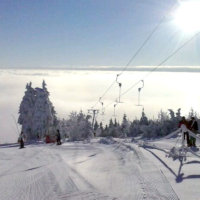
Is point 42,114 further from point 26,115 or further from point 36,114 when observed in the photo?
point 26,115

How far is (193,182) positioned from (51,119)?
184 feet

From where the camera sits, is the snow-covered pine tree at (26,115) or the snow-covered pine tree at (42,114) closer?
the snow-covered pine tree at (42,114)

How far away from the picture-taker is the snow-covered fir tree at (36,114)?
210ft

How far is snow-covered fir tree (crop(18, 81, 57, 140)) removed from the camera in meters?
64.1

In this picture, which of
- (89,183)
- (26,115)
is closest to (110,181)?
(89,183)

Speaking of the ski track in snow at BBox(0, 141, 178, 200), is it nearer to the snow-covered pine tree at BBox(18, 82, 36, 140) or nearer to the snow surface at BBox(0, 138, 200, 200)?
the snow surface at BBox(0, 138, 200, 200)

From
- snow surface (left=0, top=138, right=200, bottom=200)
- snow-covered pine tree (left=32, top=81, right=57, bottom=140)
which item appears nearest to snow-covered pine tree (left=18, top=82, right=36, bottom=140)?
snow-covered pine tree (left=32, top=81, right=57, bottom=140)

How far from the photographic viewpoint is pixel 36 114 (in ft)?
210

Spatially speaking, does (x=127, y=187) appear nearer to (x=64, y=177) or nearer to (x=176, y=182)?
(x=176, y=182)

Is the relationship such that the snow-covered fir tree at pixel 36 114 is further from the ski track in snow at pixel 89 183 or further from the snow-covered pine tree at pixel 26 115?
the ski track in snow at pixel 89 183

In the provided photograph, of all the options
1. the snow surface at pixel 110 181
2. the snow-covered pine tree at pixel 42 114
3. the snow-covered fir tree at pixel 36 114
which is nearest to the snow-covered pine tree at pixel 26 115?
the snow-covered fir tree at pixel 36 114

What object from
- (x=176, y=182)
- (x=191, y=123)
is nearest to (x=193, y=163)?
(x=176, y=182)

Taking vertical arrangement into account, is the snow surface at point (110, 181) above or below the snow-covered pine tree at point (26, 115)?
below

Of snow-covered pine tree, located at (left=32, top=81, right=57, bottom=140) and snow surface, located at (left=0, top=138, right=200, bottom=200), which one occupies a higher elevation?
snow-covered pine tree, located at (left=32, top=81, right=57, bottom=140)
